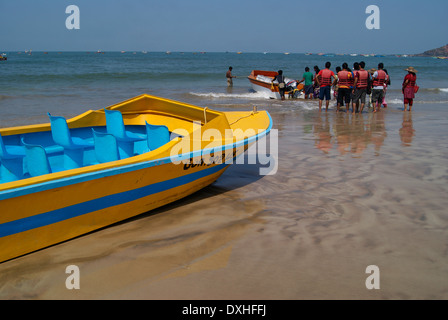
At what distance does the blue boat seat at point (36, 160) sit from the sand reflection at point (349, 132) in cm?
491

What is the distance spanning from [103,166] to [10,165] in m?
1.55

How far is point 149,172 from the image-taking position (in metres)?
4.32

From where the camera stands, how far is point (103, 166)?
3.90 metres

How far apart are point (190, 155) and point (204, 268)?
1.46 meters

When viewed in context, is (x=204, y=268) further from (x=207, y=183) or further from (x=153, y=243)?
(x=207, y=183)

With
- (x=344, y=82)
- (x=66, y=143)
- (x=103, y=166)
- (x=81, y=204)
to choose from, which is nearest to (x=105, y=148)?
(x=66, y=143)

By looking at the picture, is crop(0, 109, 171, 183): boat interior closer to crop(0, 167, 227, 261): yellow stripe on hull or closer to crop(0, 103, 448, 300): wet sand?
crop(0, 167, 227, 261): yellow stripe on hull

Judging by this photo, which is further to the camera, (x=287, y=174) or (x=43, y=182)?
(x=287, y=174)

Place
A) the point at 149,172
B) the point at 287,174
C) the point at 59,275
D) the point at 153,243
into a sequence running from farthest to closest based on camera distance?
1. the point at 287,174
2. the point at 149,172
3. the point at 153,243
4. the point at 59,275

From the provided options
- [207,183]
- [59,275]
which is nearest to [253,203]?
[207,183]

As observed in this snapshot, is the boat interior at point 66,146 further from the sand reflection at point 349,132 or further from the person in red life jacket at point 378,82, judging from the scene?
the person in red life jacket at point 378,82

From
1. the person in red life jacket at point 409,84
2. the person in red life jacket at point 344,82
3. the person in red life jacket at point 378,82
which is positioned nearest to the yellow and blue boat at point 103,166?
the person in red life jacket at point 344,82

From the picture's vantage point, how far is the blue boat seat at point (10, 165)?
4.66m

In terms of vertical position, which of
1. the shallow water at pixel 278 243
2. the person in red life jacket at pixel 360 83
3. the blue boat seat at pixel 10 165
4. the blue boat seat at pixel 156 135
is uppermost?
the person in red life jacket at pixel 360 83
